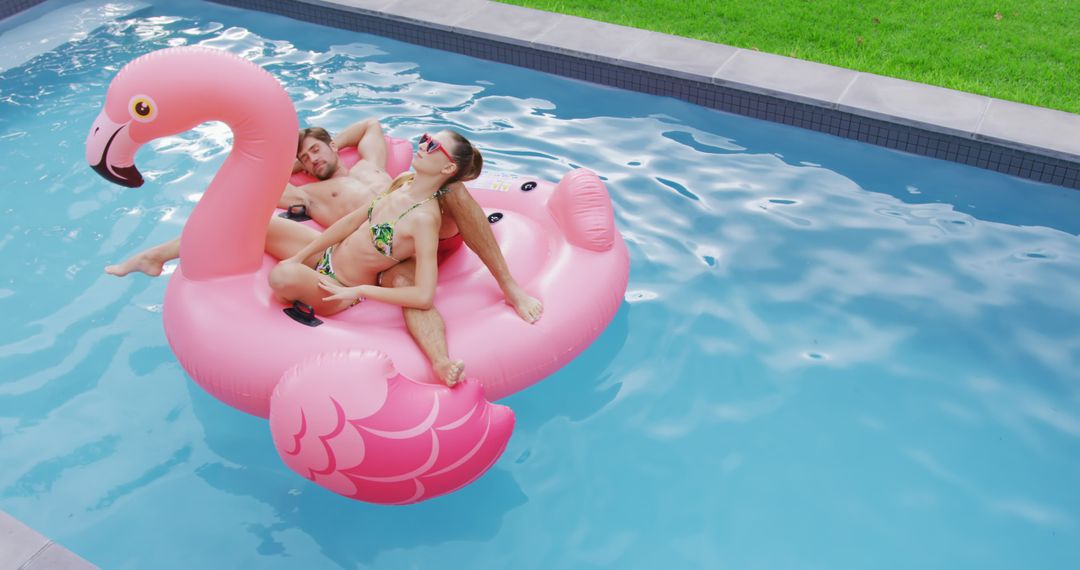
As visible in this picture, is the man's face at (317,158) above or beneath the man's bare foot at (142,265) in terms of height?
above

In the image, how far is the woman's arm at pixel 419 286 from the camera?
3.59m

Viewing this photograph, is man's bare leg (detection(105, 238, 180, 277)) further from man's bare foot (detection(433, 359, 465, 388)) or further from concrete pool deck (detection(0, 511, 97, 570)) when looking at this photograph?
man's bare foot (detection(433, 359, 465, 388))

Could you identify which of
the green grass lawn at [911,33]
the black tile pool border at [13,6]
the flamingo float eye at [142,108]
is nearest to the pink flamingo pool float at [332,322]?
the flamingo float eye at [142,108]

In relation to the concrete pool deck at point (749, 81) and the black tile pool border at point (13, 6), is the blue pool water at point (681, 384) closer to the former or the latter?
the concrete pool deck at point (749, 81)

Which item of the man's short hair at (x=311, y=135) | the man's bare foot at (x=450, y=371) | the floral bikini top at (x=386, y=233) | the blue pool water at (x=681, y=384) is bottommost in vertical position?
the blue pool water at (x=681, y=384)

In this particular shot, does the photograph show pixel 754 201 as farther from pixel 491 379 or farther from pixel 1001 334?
pixel 491 379

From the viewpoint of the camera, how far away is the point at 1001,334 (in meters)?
4.43

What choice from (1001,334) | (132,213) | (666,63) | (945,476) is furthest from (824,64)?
(132,213)

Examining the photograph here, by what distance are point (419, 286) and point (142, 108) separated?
→ 1.19 m

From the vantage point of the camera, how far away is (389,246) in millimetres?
3701

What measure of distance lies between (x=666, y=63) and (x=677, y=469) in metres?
3.21

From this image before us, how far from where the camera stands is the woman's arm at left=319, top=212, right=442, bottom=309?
11.8ft

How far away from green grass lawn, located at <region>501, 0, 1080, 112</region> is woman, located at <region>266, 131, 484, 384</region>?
3.48 m

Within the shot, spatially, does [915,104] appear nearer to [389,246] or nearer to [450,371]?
[389,246]
